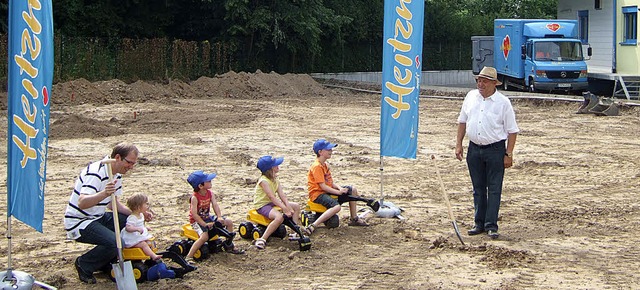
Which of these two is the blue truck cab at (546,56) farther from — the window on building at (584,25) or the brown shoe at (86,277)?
the brown shoe at (86,277)

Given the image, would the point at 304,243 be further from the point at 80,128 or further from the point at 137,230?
the point at 80,128

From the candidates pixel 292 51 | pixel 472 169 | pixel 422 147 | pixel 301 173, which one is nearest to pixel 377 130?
pixel 422 147

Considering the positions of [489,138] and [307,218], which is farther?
[307,218]

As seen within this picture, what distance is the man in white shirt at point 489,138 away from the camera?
31.6 feet

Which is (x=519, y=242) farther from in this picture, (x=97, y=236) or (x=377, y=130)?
(x=377, y=130)

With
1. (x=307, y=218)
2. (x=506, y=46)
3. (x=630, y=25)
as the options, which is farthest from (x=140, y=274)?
(x=506, y=46)

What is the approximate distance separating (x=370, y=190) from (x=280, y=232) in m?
4.10

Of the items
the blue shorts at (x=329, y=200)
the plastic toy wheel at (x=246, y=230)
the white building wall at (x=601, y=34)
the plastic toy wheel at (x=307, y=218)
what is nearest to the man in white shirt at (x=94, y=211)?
the plastic toy wheel at (x=246, y=230)

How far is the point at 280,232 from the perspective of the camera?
951 centimetres

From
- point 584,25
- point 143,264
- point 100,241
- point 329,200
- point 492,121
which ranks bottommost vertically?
point 143,264

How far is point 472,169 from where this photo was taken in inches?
390

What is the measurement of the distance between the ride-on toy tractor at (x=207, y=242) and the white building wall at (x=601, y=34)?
27928mm

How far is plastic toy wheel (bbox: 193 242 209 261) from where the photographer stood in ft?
28.4

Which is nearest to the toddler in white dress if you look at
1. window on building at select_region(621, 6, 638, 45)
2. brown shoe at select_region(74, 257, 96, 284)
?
brown shoe at select_region(74, 257, 96, 284)
